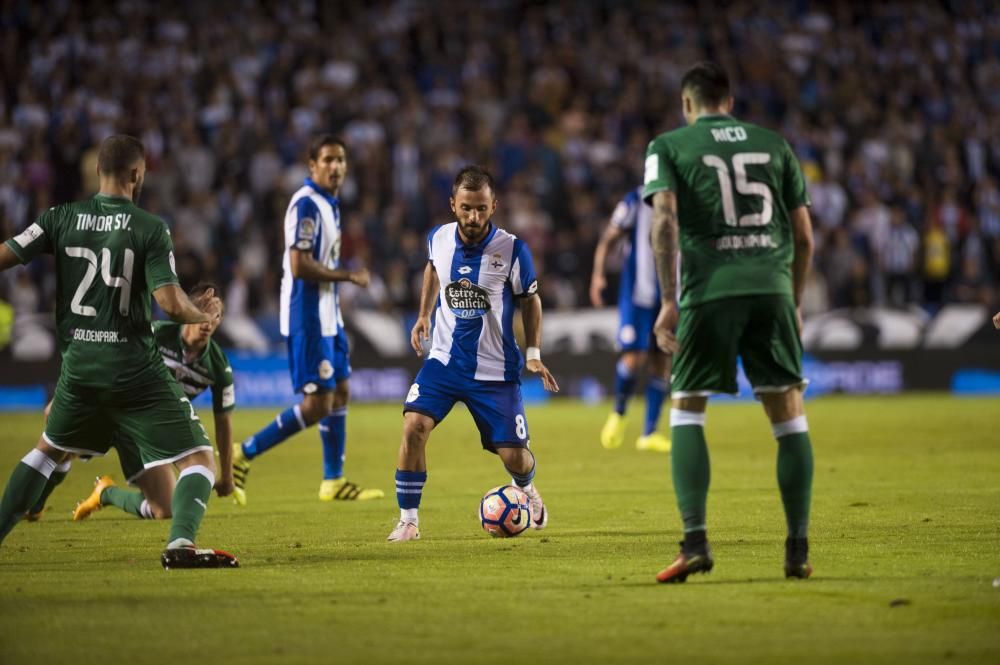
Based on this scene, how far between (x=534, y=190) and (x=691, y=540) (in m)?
16.8

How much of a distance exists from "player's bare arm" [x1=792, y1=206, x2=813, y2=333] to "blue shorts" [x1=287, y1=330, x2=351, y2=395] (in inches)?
188

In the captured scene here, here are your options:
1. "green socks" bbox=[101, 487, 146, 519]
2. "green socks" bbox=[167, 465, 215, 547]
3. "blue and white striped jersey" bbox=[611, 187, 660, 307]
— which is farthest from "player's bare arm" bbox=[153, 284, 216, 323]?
"blue and white striped jersey" bbox=[611, 187, 660, 307]

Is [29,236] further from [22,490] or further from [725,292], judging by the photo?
[725,292]

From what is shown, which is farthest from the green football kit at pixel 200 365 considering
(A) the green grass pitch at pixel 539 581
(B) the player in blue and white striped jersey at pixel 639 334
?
(B) the player in blue and white striped jersey at pixel 639 334

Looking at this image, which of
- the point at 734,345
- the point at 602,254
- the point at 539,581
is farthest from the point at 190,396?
the point at 602,254

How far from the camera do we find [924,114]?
26.3 m

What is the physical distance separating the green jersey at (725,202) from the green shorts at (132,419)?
2562mm

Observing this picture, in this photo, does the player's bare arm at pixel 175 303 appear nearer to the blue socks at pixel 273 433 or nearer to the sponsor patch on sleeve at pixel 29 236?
the sponsor patch on sleeve at pixel 29 236

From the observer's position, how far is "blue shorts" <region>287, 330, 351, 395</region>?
35.0 ft

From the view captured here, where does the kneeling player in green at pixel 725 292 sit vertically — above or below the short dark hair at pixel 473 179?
below

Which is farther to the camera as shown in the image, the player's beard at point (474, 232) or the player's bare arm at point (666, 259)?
the player's beard at point (474, 232)

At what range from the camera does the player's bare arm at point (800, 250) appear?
6723 mm

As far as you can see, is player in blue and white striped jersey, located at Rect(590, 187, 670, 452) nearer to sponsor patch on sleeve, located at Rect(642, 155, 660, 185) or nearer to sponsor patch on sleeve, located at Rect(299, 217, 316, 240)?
sponsor patch on sleeve, located at Rect(299, 217, 316, 240)

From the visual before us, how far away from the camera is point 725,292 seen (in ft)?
21.4
